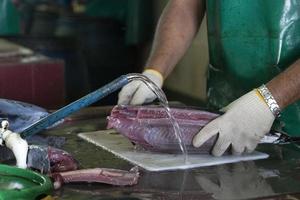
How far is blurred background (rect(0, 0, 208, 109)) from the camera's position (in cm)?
410

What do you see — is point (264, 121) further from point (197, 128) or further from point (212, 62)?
point (212, 62)

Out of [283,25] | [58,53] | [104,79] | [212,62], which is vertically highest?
[283,25]

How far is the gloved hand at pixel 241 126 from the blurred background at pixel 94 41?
1701 mm

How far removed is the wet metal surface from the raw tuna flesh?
0.10m

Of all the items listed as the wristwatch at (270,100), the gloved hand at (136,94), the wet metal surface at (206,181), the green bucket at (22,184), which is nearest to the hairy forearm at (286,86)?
the wristwatch at (270,100)

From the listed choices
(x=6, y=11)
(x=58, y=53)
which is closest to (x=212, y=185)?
(x=58, y=53)

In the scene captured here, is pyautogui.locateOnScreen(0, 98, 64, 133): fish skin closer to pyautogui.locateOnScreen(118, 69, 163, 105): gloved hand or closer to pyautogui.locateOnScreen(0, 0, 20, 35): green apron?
pyautogui.locateOnScreen(118, 69, 163, 105): gloved hand

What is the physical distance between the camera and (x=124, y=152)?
1.84 m

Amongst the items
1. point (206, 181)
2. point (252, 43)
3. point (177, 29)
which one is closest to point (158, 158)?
point (206, 181)

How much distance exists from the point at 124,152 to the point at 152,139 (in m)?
0.10

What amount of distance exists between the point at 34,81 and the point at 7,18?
1.65 metres

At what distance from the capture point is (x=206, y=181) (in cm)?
159

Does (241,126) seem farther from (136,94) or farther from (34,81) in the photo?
(34,81)

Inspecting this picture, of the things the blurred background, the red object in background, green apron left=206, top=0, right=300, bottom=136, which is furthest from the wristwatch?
the blurred background
